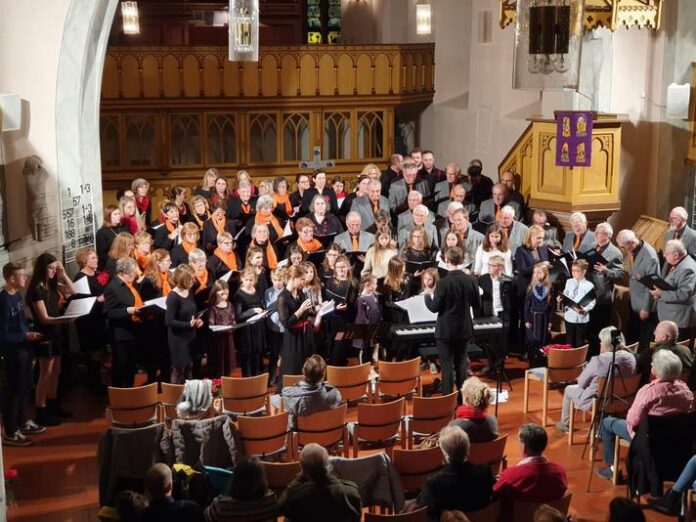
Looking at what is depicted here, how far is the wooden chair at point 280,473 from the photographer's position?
6488 mm

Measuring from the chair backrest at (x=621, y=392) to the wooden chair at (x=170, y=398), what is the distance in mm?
3470

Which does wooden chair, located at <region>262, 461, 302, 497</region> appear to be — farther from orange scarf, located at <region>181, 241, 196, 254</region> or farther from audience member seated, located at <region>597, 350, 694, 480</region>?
orange scarf, located at <region>181, 241, 196, 254</region>

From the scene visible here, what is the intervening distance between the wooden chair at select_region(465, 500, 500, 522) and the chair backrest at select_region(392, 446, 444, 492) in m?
0.86

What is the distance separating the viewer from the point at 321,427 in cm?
755

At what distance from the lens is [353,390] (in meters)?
8.61

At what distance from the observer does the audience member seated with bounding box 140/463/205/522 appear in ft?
18.1

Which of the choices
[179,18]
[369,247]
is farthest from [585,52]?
[179,18]

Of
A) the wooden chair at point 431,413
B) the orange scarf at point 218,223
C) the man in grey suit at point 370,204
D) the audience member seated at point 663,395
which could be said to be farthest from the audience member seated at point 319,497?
the man in grey suit at point 370,204

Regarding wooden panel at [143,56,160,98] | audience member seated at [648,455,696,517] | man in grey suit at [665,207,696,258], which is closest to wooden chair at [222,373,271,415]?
audience member seated at [648,455,696,517]

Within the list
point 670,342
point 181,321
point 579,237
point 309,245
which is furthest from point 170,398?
point 579,237

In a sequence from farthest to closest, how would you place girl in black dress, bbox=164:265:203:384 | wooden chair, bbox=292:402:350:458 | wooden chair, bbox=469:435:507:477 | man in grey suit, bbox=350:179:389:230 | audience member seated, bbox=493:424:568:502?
man in grey suit, bbox=350:179:389:230
girl in black dress, bbox=164:265:203:384
wooden chair, bbox=292:402:350:458
wooden chair, bbox=469:435:507:477
audience member seated, bbox=493:424:568:502

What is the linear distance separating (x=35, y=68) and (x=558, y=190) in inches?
247

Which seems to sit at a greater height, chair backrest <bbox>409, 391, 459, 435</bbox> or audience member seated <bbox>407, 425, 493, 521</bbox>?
audience member seated <bbox>407, 425, 493, 521</bbox>

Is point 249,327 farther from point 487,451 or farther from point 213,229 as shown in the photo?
point 487,451
